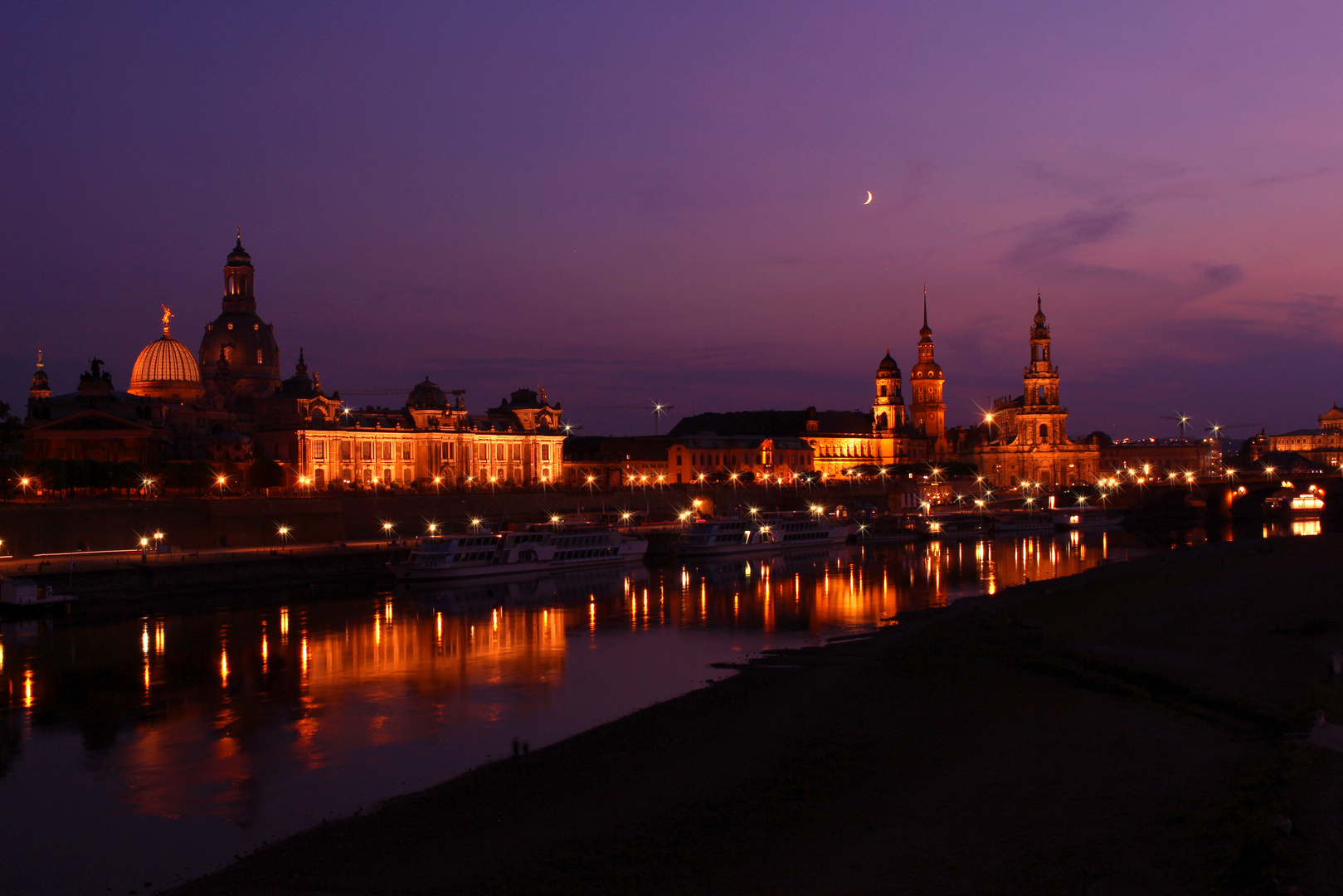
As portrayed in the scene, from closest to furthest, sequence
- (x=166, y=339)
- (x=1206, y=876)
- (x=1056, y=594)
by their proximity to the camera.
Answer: (x=1206, y=876)
(x=1056, y=594)
(x=166, y=339)

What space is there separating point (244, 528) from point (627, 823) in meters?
58.3

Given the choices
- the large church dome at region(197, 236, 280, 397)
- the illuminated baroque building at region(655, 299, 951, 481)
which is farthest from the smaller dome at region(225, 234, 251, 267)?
the illuminated baroque building at region(655, 299, 951, 481)

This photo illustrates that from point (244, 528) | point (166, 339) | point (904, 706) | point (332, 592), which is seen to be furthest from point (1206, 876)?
point (166, 339)

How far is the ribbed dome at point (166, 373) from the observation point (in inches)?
4070

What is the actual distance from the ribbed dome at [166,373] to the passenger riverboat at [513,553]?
50.9m

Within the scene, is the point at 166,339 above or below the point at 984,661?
above

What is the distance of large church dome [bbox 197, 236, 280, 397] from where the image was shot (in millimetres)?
109688

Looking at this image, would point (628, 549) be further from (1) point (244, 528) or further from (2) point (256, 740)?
(2) point (256, 740)

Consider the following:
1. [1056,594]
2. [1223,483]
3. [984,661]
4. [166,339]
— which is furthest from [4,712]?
[1223,483]

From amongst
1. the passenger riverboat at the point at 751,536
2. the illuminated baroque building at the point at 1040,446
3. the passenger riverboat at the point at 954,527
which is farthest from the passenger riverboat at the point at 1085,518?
the illuminated baroque building at the point at 1040,446

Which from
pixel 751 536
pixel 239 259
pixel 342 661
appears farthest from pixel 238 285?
pixel 342 661

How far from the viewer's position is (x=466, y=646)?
124ft

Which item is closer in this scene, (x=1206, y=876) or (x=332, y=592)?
(x=1206, y=876)

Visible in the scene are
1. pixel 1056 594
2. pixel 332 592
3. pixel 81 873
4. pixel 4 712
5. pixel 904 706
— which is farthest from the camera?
pixel 332 592
